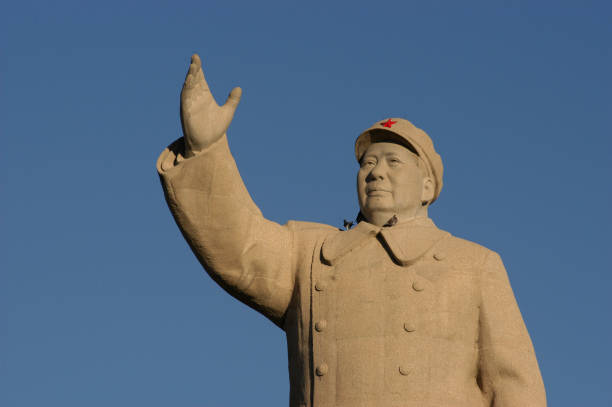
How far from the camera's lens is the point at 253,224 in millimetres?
13648

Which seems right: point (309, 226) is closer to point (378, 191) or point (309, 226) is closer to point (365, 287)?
point (378, 191)

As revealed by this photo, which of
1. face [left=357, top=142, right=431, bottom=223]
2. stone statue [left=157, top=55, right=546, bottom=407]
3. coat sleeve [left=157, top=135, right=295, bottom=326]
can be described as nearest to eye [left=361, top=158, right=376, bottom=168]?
face [left=357, top=142, right=431, bottom=223]

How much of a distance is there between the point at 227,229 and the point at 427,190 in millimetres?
2231

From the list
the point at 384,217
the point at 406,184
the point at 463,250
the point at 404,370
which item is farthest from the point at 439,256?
the point at 404,370

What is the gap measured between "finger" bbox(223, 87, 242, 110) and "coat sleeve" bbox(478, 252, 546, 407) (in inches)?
116

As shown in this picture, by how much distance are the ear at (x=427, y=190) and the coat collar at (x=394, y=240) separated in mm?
356

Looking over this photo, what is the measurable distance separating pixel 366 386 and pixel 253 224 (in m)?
1.98

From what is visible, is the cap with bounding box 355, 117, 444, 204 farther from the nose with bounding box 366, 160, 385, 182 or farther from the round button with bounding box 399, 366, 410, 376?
the round button with bounding box 399, 366, 410, 376

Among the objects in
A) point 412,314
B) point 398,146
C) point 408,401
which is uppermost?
point 398,146

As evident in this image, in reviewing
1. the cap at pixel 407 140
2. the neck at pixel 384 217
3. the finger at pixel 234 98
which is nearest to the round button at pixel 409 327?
the neck at pixel 384 217

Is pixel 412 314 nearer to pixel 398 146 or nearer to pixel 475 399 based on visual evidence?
pixel 475 399

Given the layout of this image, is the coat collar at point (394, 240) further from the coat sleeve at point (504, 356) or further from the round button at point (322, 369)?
the round button at point (322, 369)

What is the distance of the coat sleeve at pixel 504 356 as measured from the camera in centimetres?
1328

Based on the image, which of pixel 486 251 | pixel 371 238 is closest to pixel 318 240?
pixel 371 238
